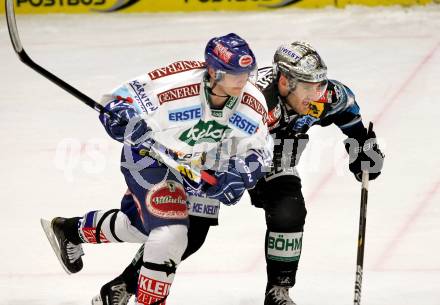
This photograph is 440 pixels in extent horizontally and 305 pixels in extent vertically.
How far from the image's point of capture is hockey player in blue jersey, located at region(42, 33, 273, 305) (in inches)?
162

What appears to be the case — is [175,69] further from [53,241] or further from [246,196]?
[246,196]

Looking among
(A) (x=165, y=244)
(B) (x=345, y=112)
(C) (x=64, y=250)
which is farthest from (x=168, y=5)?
(A) (x=165, y=244)

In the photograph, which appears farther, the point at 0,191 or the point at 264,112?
the point at 0,191

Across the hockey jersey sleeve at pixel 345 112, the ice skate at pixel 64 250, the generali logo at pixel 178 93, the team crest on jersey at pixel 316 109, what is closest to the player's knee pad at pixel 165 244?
the generali logo at pixel 178 93

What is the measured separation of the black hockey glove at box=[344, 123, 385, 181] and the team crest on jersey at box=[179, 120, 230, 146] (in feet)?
2.65

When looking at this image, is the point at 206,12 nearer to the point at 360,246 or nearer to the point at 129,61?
the point at 129,61

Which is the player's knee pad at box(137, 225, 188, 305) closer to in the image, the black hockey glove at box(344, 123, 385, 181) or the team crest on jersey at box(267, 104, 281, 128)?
the team crest on jersey at box(267, 104, 281, 128)

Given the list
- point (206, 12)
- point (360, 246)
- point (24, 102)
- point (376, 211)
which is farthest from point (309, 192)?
point (206, 12)

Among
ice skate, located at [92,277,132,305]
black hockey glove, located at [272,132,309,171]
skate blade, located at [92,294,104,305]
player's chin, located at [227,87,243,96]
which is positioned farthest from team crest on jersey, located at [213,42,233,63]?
skate blade, located at [92,294,104,305]

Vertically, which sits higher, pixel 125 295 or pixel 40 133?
pixel 40 133

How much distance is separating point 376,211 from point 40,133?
2.29m

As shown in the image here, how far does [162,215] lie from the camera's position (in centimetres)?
414

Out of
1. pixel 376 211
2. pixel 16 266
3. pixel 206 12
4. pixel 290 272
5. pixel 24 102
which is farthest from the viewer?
pixel 206 12

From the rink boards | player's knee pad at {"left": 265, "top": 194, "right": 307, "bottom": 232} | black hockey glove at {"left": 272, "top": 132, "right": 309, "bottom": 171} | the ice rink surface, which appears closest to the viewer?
player's knee pad at {"left": 265, "top": 194, "right": 307, "bottom": 232}
